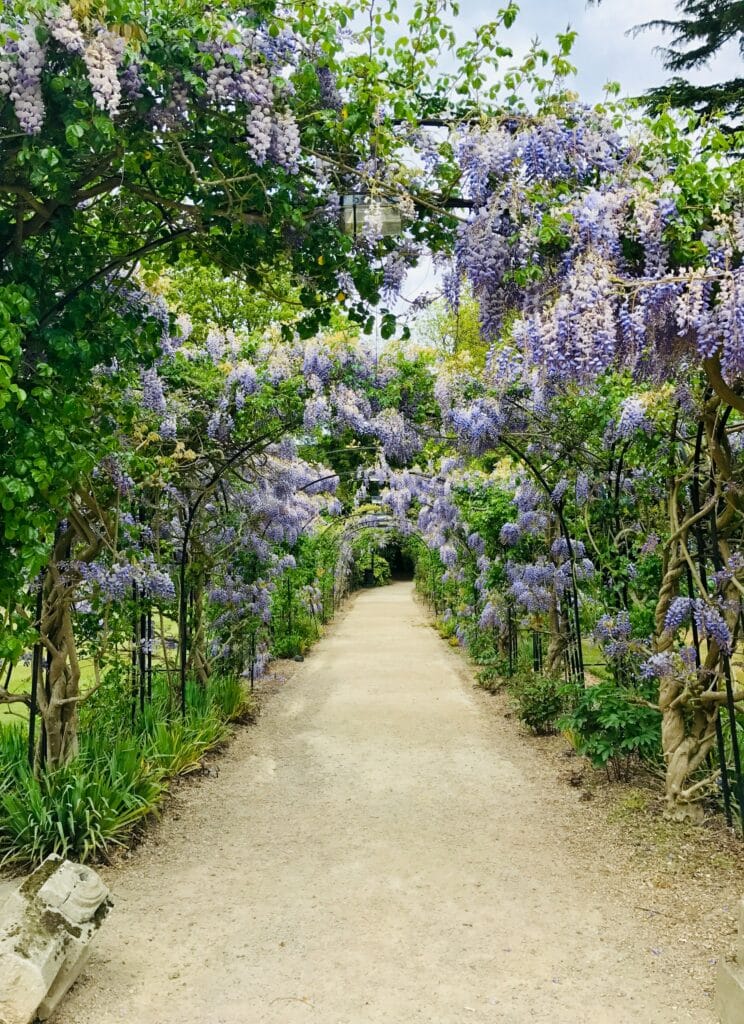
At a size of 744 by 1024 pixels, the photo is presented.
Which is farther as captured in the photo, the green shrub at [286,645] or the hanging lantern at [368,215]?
the green shrub at [286,645]

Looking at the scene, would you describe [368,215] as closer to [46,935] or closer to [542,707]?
[46,935]

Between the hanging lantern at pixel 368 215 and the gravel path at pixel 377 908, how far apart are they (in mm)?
2832

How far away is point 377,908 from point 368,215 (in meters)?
2.91

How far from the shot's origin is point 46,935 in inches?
100.0

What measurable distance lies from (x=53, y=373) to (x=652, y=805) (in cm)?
383

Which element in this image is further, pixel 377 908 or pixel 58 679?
pixel 58 679

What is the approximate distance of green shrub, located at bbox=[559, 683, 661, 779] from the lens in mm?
4508

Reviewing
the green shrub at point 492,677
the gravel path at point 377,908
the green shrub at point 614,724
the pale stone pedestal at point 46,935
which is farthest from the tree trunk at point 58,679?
the green shrub at point 492,677

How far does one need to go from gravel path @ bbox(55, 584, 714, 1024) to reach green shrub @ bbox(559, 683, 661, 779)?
1.33 ft

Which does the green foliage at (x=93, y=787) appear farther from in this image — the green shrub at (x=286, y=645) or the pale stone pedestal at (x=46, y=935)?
the green shrub at (x=286, y=645)

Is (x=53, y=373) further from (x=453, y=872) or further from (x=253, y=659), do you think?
(x=253, y=659)

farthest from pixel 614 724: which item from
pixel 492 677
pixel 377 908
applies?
pixel 492 677

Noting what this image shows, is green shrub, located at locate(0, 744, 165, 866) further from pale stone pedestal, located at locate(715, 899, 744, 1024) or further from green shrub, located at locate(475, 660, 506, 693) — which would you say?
green shrub, located at locate(475, 660, 506, 693)

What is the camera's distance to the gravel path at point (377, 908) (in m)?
2.67
